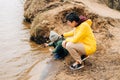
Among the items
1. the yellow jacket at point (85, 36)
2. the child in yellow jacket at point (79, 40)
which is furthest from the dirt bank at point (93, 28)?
the yellow jacket at point (85, 36)

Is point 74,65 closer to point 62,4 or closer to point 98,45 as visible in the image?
point 98,45

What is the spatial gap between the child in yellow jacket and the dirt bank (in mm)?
311

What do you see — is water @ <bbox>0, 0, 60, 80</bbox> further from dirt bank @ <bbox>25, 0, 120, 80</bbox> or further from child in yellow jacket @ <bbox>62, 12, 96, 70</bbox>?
child in yellow jacket @ <bbox>62, 12, 96, 70</bbox>

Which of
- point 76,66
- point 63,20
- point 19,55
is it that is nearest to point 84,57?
point 76,66

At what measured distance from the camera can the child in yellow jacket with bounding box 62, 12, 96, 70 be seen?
5.75m

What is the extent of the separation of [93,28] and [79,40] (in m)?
2.52

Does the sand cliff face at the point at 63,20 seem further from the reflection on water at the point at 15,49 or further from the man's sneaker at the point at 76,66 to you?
the man's sneaker at the point at 76,66

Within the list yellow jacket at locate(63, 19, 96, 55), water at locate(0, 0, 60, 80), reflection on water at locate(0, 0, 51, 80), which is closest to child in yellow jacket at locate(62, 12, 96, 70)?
yellow jacket at locate(63, 19, 96, 55)

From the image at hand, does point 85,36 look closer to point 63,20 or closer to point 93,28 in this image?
point 93,28

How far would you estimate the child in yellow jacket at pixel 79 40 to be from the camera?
575 centimetres

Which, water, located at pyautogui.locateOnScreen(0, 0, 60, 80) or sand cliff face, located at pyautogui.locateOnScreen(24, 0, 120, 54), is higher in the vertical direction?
sand cliff face, located at pyautogui.locateOnScreen(24, 0, 120, 54)

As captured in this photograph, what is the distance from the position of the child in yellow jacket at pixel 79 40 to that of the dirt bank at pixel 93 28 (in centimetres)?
31

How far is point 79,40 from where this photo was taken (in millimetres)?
5832

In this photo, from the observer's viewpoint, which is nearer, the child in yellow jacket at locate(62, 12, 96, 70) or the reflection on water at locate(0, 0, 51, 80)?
the child in yellow jacket at locate(62, 12, 96, 70)
